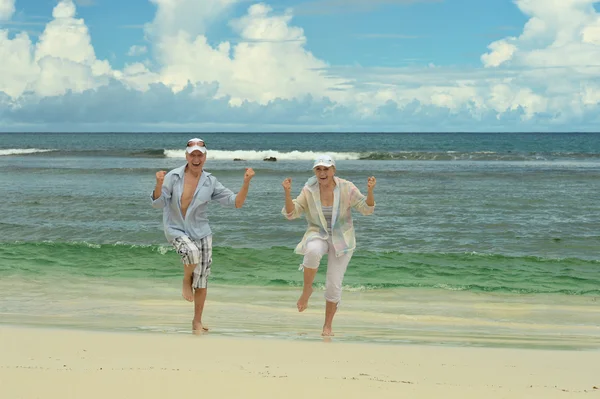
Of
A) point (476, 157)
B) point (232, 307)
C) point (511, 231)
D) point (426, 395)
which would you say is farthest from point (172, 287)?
point (476, 157)

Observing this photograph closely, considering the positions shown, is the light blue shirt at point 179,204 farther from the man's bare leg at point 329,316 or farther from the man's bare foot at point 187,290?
the man's bare leg at point 329,316

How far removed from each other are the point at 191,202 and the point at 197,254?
47 cm

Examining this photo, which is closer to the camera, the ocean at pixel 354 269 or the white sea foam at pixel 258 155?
the ocean at pixel 354 269

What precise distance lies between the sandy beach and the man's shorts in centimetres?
64

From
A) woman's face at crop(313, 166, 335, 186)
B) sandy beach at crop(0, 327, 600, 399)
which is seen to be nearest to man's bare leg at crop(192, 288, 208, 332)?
sandy beach at crop(0, 327, 600, 399)

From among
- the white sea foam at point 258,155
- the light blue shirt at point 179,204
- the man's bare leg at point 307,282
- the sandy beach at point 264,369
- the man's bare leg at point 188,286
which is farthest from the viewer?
the white sea foam at point 258,155

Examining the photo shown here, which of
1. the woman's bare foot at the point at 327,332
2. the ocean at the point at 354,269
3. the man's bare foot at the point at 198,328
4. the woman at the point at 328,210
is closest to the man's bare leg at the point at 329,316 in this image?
the woman's bare foot at the point at 327,332

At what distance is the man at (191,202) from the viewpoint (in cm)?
691

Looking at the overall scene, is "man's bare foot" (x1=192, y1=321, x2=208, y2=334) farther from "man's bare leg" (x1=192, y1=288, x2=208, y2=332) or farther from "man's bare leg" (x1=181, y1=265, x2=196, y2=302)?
"man's bare leg" (x1=181, y1=265, x2=196, y2=302)

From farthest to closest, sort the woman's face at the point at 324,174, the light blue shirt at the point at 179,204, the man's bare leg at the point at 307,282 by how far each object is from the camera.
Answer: the man's bare leg at the point at 307,282
the light blue shirt at the point at 179,204
the woman's face at the point at 324,174

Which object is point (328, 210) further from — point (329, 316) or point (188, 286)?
point (188, 286)

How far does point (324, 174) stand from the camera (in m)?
6.82

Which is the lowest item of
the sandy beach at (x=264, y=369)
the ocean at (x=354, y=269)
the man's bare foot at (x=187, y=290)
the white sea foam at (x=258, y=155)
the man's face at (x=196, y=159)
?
the ocean at (x=354, y=269)

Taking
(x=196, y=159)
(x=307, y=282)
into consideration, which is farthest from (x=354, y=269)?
(x=196, y=159)
